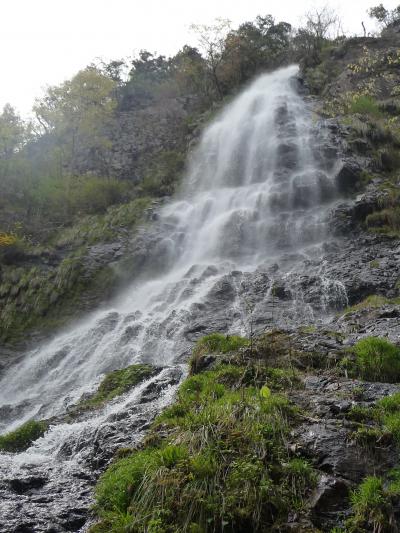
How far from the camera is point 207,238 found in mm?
22375

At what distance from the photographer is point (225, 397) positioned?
22.5 feet

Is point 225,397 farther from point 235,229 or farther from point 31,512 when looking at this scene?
point 235,229

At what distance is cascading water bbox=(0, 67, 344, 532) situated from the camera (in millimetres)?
7262

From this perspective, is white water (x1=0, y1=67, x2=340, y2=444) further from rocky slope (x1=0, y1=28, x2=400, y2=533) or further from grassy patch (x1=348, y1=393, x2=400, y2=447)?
grassy patch (x1=348, y1=393, x2=400, y2=447)

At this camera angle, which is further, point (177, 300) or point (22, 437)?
point (177, 300)

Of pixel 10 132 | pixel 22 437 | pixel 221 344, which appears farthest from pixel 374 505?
pixel 10 132

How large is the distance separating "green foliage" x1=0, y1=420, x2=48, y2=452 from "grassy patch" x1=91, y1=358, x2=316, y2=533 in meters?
3.40

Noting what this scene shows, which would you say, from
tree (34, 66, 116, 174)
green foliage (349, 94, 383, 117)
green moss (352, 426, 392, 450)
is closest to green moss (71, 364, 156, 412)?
green moss (352, 426, 392, 450)

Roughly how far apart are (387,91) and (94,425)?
101ft

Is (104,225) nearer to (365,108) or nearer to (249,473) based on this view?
(365,108)

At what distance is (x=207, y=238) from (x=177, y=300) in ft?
17.8

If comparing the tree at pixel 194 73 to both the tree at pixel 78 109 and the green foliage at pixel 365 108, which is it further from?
the green foliage at pixel 365 108

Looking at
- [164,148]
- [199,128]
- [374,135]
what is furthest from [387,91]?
[164,148]

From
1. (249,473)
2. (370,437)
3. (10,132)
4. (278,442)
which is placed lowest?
(370,437)
